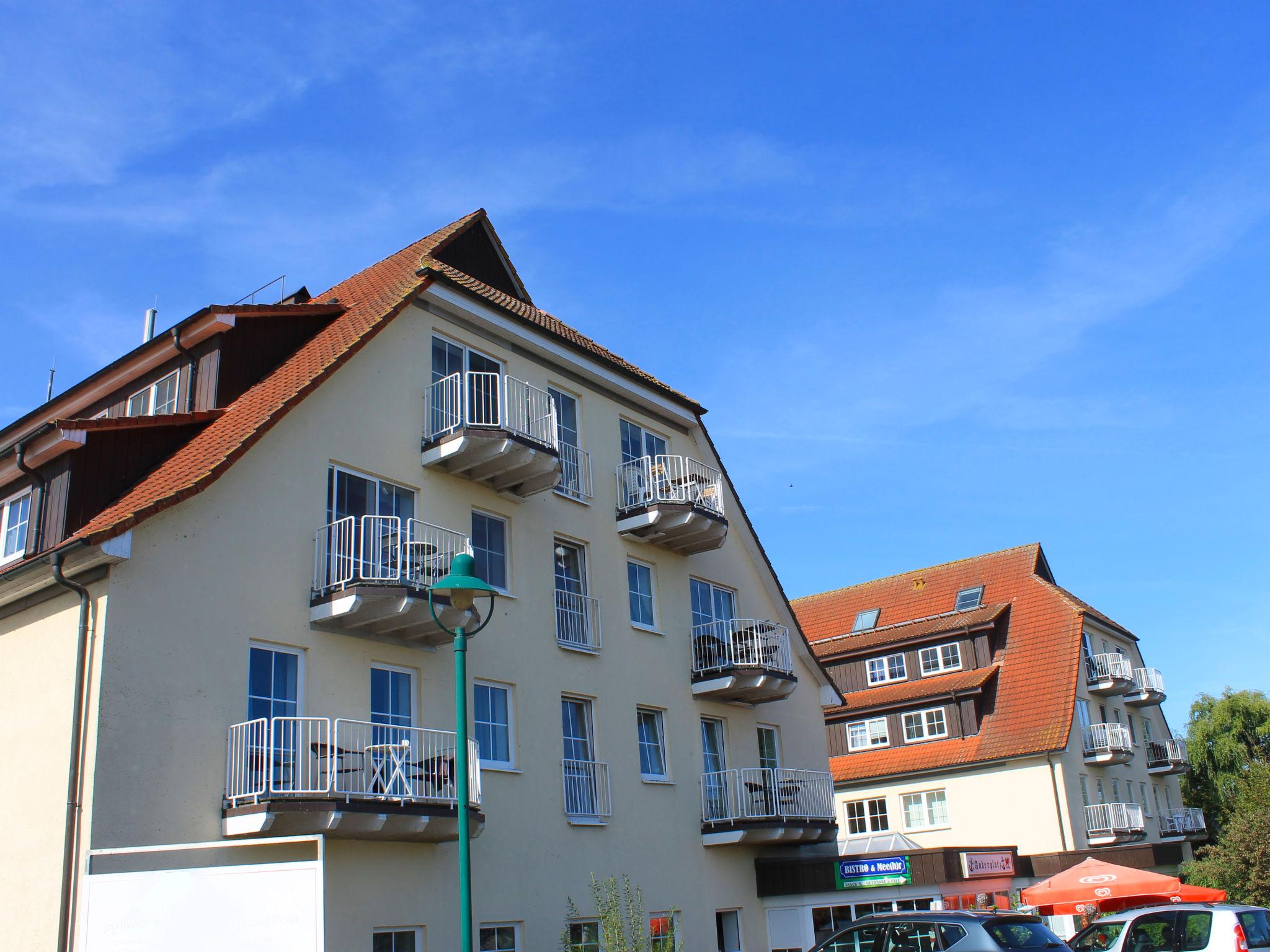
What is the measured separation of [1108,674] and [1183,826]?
7647 millimetres

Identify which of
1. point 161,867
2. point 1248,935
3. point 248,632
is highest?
point 248,632

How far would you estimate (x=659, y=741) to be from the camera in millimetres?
22047

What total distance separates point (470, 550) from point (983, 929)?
30.9 ft

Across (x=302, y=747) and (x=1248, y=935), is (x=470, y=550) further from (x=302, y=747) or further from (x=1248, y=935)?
(x=1248, y=935)

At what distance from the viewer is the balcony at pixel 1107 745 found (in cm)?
3703

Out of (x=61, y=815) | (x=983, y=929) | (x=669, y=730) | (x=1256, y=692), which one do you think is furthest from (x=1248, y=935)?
(x=1256, y=692)

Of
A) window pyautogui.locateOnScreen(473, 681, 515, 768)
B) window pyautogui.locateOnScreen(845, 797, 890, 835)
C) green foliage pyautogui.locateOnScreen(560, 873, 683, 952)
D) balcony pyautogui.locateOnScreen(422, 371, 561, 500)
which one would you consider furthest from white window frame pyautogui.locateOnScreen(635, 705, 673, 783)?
window pyautogui.locateOnScreen(845, 797, 890, 835)

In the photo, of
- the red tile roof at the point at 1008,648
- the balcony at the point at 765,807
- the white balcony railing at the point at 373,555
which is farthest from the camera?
the red tile roof at the point at 1008,648

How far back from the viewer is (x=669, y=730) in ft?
72.6

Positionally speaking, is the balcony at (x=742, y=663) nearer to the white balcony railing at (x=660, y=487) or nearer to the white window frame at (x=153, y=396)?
the white balcony railing at (x=660, y=487)

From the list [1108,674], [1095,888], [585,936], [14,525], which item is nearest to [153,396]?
[14,525]

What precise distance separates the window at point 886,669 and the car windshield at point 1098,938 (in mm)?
22378

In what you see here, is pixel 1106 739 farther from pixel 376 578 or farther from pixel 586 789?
pixel 376 578

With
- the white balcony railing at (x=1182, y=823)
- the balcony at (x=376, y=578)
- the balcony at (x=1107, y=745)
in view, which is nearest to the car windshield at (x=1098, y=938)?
the balcony at (x=376, y=578)
